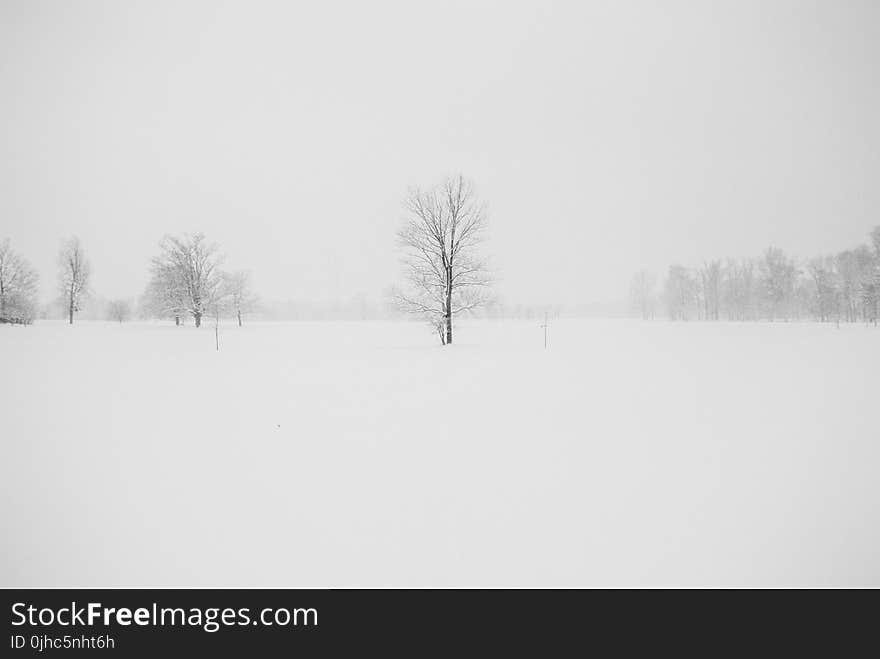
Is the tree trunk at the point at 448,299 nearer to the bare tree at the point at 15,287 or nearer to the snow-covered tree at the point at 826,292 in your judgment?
the bare tree at the point at 15,287

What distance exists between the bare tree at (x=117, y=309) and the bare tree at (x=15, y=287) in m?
28.1

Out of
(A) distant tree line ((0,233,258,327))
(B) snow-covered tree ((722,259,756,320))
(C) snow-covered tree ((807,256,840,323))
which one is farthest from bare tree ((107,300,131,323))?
(B) snow-covered tree ((722,259,756,320))

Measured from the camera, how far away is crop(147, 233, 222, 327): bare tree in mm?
39688

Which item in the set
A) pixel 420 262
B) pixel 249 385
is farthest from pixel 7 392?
pixel 420 262

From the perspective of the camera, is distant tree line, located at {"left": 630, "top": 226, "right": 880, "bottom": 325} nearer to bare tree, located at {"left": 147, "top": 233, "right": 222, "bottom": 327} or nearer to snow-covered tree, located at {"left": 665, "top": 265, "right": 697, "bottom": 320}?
snow-covered tree, located at {"left": 665, "top": 265, "right": 697, "bottom": 320}

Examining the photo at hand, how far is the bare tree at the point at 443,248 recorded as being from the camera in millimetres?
23375

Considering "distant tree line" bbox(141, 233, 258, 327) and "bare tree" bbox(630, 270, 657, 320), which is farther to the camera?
"bare tree" bbox(630, 270, 657, 320)

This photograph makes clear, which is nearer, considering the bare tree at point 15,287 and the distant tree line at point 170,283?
the bare tree at point 15,287

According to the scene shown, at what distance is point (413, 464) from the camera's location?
595cm

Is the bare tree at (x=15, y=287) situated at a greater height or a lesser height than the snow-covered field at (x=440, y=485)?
greater

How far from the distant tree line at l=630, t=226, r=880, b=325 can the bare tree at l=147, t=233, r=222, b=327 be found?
70000 mm

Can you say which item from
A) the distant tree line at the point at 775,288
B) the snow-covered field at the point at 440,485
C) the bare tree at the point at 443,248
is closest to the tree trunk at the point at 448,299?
the bare tree at the point at 443,248

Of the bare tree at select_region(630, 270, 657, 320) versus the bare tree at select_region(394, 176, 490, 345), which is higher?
the bare tree at select_region(630, 270, 657, 320)
